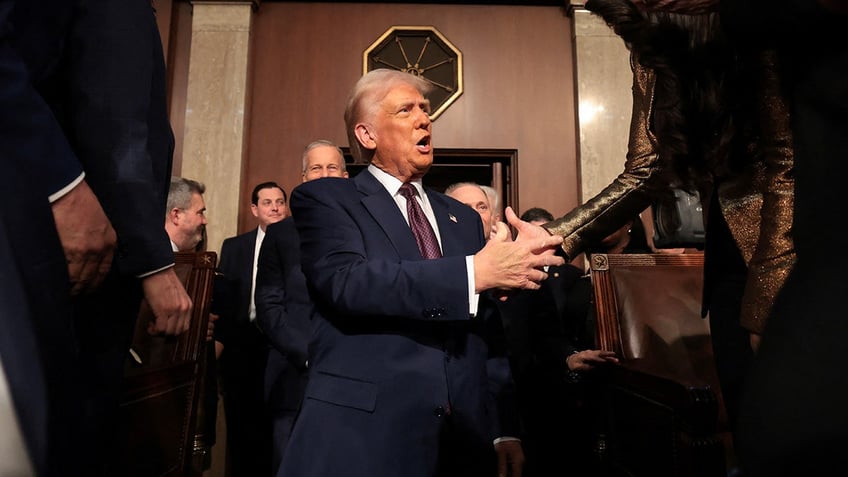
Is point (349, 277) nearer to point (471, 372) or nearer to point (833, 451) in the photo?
point (471, 372)

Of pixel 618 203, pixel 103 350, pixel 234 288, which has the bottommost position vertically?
pixel 103 350

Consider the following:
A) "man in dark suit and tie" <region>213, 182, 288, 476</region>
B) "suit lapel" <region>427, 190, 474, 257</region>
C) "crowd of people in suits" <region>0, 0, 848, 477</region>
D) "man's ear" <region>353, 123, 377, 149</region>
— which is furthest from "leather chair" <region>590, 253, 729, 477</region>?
"man in dark suit and tie" <region>213, 182, 288, 476</region>

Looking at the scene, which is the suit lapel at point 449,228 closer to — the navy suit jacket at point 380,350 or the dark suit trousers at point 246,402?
the navy suit jacket at point 380,350

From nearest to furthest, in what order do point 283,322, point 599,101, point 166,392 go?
point 166,392, point 283,322, point 599,101

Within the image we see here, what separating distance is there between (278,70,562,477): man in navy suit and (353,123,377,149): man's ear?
0.45ft

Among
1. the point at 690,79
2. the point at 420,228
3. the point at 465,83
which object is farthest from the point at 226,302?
the point at 690,79

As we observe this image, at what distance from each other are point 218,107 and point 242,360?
7.17 feet

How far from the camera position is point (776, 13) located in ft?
2.13

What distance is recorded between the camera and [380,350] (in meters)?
1.41

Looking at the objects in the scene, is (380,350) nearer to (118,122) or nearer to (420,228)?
(420,228)

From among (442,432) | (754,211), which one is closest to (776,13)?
(754,211)

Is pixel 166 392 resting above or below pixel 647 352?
below

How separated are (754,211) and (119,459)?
1.64 meters

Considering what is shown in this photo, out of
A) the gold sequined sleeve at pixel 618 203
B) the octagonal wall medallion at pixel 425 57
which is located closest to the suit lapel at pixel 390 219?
the gold sequined sleeve at pixel 618 203
